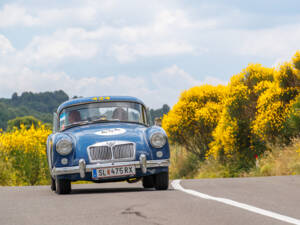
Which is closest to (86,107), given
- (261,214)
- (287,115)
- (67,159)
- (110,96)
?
(110,96)

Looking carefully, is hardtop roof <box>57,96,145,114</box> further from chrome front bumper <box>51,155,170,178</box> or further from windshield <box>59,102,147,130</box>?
chrome front bumper <box>51,155,170,178</box>

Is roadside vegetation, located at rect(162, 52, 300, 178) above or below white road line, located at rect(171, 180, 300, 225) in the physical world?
above

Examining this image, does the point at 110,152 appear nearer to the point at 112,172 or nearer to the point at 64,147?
the point at 112,172

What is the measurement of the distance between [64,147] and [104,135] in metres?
0.73

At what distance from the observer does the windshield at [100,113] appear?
10.9m

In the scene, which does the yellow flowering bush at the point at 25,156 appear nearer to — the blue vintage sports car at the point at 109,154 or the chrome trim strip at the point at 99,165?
the blue vintage sports car at the point at 109,154

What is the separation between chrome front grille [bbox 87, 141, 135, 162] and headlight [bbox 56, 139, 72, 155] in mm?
372

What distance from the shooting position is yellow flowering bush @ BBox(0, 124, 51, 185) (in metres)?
19.8

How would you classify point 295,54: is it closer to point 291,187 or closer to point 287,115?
point 287,115

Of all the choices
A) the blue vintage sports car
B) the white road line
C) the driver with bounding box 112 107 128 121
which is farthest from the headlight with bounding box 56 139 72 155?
the white road line

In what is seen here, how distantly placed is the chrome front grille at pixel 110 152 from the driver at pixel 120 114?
1.51 metres

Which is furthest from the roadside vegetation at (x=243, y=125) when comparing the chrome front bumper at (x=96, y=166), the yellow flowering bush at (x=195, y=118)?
the chrome front bumper at (x=96, y=166)

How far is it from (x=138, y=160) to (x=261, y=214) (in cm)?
375

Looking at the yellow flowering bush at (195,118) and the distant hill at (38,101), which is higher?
the distant hill at (38,101)
